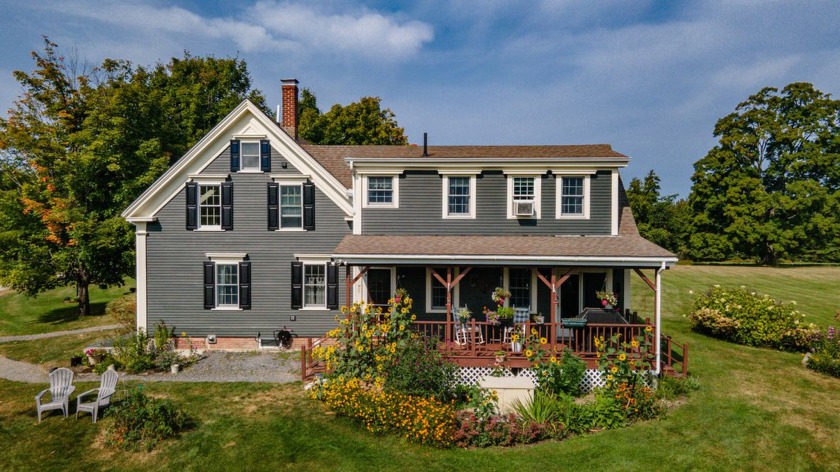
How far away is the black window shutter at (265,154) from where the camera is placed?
15.7 metres

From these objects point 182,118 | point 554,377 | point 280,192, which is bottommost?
point 554,377

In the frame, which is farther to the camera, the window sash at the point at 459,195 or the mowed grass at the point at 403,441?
the window sash at the point at 459,195

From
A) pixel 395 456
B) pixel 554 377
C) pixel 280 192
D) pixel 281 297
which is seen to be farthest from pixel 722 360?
pixel 280 192

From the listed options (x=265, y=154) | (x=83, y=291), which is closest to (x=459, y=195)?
(x=265, y=154)

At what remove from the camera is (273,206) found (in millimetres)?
15688

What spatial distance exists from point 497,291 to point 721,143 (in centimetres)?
3686

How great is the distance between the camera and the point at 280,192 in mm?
15758

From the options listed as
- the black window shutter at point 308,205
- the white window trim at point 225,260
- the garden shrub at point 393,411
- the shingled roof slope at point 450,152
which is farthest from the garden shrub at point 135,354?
the shingled roof slope at point 450,152

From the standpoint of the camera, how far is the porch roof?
12.0 m

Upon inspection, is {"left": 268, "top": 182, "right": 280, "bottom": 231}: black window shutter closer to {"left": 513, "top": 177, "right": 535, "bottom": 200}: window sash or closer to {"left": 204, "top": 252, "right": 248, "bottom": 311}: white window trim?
{"left": 204, "top": 252, "right": 248, "bottom": 311}: white window trim

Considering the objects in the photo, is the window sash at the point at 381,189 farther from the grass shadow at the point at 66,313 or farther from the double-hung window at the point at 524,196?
the grass shadow at the point at 66,313

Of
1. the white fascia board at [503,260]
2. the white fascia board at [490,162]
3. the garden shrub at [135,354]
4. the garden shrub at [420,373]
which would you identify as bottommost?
the garden shrub at [135,354]

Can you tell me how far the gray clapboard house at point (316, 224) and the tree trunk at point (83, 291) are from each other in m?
10.4

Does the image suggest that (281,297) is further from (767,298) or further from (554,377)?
(767,298)
